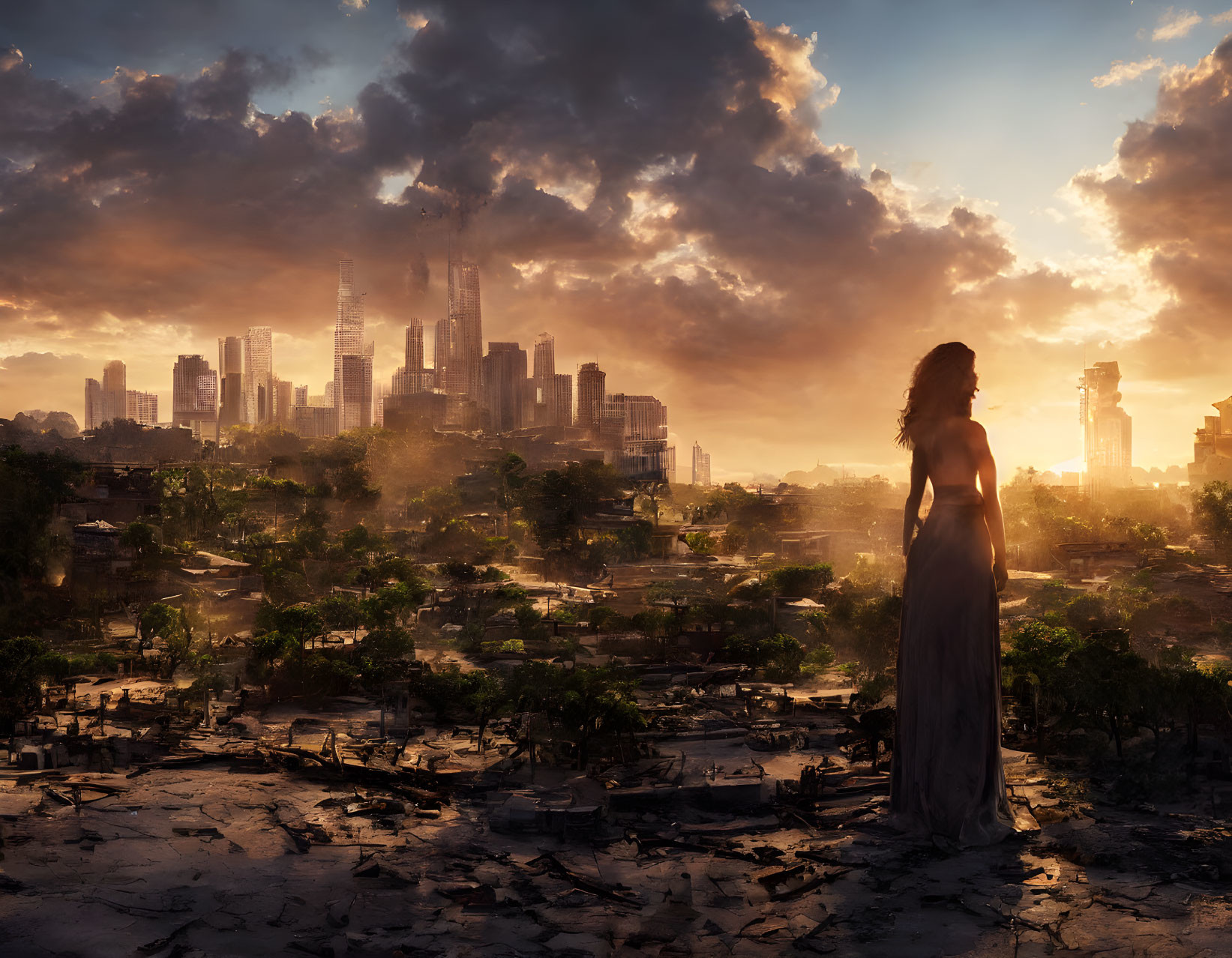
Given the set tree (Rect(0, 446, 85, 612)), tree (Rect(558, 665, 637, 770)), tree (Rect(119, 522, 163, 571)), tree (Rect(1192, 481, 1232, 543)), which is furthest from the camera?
tree (Rect(1192, 481, 1232, 543))

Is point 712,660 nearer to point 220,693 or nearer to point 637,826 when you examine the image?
point 220,693

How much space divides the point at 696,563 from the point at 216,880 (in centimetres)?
5151

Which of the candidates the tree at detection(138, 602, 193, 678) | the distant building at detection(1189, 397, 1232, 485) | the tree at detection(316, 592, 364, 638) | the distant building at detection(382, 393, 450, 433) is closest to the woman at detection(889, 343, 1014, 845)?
the tree at detection(138, 602, 193, 678)

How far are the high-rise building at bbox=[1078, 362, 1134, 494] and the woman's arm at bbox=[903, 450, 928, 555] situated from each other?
7080 inches

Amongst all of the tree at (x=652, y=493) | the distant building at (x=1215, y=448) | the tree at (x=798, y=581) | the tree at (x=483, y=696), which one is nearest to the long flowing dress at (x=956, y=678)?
the tree at (x=483, y=696)

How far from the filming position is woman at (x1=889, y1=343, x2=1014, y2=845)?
12672 mm

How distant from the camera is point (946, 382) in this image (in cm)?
1291

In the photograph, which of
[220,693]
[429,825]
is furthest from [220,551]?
[429,825]

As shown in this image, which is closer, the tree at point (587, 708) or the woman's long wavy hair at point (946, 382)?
the woman's long wavy hair at point (946, 382)

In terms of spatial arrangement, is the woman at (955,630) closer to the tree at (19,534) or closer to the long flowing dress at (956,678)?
the long flowing dress at (956,678)

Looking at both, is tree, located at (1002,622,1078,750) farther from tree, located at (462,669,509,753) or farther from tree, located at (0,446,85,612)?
tree, located at (0,446,85,612)

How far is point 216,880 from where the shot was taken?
12273 millimetres

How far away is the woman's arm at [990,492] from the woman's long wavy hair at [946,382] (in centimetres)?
43

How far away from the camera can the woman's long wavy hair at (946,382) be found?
42.3ft
